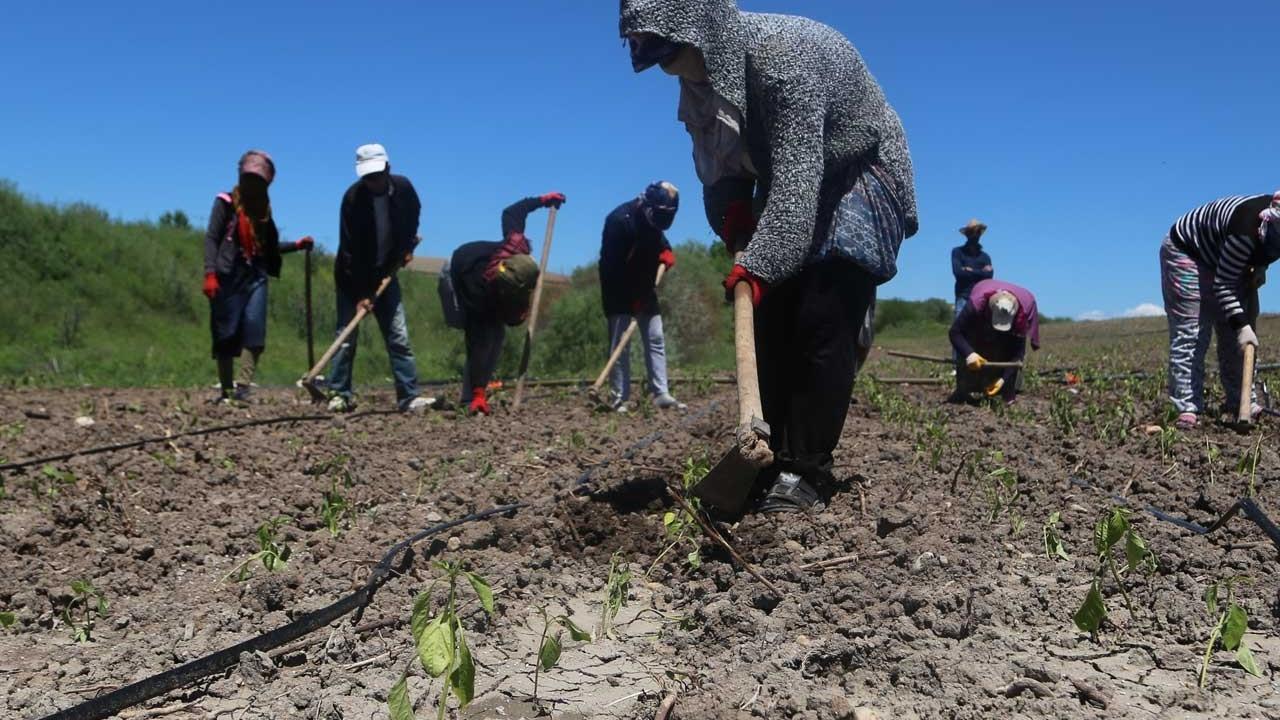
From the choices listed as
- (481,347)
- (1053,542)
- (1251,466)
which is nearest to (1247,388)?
(1251,466)

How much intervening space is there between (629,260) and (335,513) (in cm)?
351

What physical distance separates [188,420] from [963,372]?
4773 mm

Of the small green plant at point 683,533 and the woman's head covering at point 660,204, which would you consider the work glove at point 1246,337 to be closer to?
the woman's head covering at point 660,204

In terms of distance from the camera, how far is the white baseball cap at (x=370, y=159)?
5863mm

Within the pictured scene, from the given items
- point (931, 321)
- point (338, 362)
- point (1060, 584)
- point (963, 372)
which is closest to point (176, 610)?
point (1060, 584)

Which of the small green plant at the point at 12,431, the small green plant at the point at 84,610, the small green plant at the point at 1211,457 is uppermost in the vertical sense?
the small green plant at the point at 1211,457

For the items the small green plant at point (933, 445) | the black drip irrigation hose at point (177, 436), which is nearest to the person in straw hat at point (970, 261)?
the small green plant at point (933, 445)

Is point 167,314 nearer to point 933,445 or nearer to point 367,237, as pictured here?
point 367,237

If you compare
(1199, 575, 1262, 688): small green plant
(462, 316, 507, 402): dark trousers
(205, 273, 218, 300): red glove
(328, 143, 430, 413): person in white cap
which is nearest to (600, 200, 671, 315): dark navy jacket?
(462, 316, 507, 402): dark trousers

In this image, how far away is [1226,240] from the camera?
502cm

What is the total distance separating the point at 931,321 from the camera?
21.6 meters

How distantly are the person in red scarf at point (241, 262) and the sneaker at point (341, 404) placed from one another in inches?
21.5

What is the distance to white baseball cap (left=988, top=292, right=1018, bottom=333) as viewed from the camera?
6.39 metres

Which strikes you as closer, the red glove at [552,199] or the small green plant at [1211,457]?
the small green plant at [1211,457]
